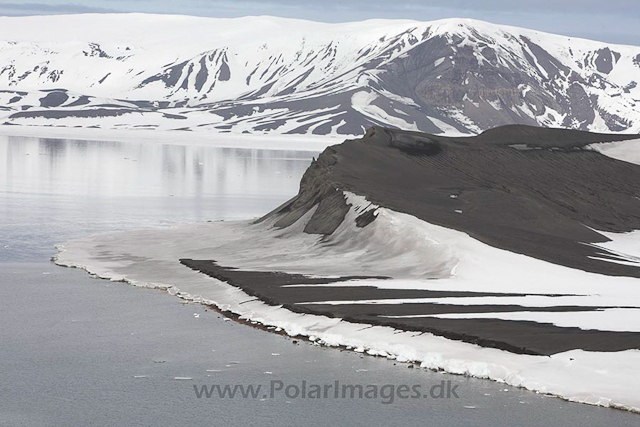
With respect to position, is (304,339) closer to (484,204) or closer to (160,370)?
(160,370)

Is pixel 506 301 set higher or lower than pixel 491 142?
lower

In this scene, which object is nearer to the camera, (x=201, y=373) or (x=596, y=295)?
(x=201, y=373)

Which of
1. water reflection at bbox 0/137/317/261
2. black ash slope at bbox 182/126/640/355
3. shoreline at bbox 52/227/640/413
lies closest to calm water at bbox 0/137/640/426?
shoreline at bbox 52/227/640/413

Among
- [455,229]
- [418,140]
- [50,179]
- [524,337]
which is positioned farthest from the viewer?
[50,179]

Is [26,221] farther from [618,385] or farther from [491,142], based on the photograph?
[618,385]

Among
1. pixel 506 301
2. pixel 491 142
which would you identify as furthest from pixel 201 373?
pixel 491 142

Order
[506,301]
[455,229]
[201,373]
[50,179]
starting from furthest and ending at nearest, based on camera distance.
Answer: [50,179]
[455,229]
[506,301]
[201,373]

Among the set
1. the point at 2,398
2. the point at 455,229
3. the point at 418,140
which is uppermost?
the point at 418,140
